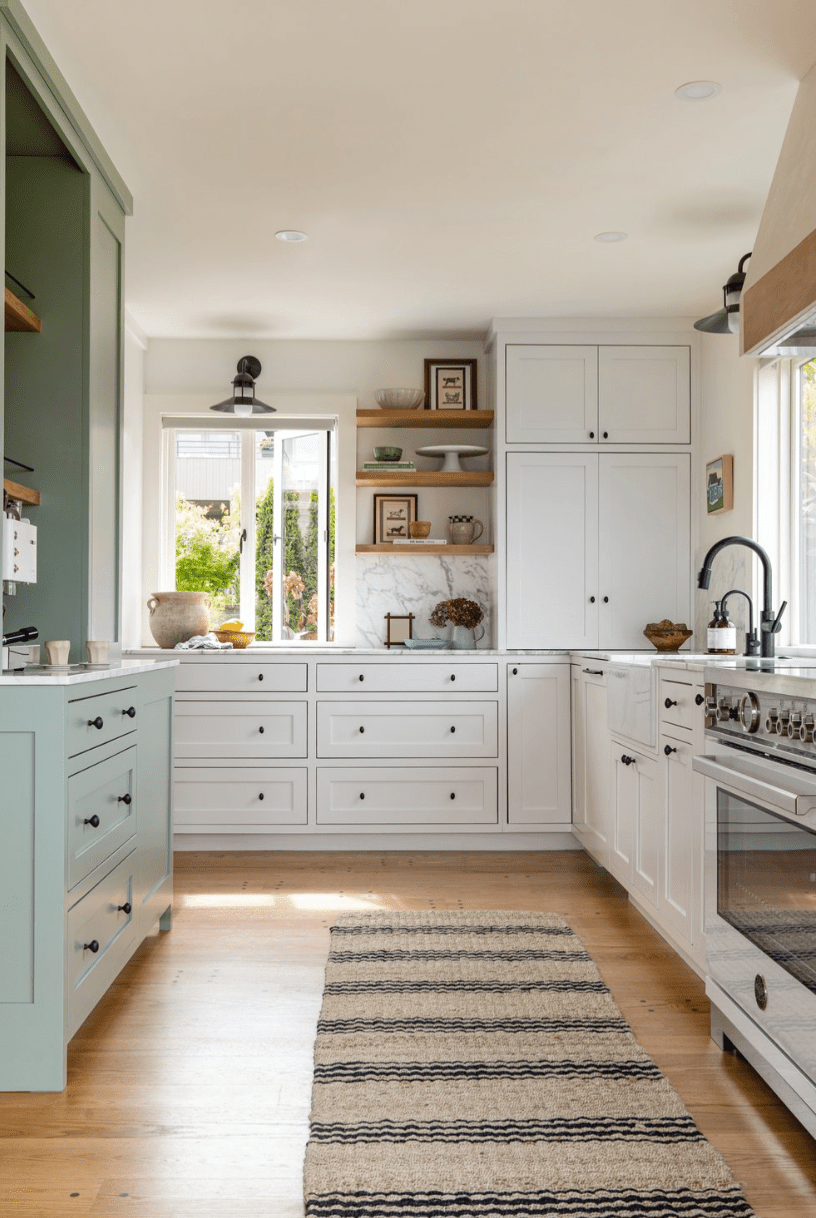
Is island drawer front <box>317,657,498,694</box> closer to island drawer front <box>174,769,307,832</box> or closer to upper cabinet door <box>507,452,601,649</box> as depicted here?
upper cabinet door <box>507,452,601,649</box>

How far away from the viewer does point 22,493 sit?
8.86 feet

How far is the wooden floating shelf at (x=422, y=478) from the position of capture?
4.76 m

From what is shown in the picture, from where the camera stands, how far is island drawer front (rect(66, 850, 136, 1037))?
2162 millimetres

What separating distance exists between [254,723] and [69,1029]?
230 centimetres

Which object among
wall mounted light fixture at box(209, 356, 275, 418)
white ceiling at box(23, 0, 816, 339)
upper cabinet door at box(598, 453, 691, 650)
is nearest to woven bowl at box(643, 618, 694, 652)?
upper cabinet door at box(598, 453, 691, 650)

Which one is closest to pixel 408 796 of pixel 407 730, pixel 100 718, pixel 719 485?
pixel 407 730

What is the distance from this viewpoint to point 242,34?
236 cm

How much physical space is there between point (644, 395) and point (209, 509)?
222 centimetres

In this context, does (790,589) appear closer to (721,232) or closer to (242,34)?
(721,232)

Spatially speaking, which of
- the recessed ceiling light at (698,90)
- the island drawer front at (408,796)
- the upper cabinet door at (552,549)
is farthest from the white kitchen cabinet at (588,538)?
the recessed ceiling light at (698,90)

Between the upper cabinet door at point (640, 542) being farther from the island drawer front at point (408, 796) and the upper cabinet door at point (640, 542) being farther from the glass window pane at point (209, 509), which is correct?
the glass window pane at point (209, 509)

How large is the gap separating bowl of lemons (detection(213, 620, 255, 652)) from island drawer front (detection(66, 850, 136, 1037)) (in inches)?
80.7

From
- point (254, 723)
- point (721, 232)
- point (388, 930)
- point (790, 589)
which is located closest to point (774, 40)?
point (721, 232)

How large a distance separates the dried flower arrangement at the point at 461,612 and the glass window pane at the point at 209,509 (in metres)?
1.07
